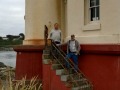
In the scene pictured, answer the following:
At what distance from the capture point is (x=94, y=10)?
44.5ft

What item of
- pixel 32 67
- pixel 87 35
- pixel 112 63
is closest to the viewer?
pixel 112 63

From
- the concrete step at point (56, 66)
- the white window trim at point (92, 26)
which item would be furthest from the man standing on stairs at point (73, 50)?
the white window trim at point (92, 26)

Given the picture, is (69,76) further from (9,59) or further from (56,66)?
(9,59)

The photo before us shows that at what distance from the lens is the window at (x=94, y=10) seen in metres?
13.4

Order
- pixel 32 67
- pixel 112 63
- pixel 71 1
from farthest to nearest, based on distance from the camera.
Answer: pixel 32 67, pixel 71 1, pixel 112 63

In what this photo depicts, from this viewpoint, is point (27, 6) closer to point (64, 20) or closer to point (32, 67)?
point (64, 20)

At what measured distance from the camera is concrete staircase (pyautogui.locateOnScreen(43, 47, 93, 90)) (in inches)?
499

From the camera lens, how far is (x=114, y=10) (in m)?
12.3

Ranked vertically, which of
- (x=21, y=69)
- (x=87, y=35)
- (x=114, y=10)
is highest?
(x=114, y=10)

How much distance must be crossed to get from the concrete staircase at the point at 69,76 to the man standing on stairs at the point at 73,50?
28cm


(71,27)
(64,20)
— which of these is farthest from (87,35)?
(64,20)

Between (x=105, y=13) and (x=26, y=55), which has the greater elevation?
(x=105, y=13)

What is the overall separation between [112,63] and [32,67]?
5794mm

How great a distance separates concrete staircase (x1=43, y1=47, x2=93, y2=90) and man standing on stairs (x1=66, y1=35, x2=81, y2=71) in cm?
28
